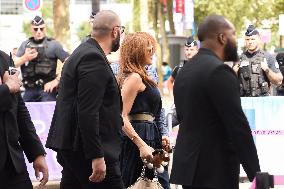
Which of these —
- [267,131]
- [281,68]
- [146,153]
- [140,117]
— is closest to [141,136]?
[140,117]

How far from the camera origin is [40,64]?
12633 millimetres

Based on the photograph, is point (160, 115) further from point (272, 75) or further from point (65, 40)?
point (65, 40)

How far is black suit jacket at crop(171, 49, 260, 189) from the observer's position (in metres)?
5.46

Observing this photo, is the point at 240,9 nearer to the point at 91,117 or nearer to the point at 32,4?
the point at 32,4

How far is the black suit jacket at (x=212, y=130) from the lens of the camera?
5461 millimetres

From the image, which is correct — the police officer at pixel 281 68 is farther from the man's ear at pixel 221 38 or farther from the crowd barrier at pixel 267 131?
the man's ear at pixel 221 38

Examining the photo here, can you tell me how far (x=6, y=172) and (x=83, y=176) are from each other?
598 mm

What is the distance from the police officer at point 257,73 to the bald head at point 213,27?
6350 millimetres

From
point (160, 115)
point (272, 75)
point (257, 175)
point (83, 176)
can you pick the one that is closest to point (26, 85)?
point (272, 75)

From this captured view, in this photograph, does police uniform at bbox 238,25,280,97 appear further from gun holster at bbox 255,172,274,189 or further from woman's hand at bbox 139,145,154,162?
gun holster at bbox 255,172,274,189

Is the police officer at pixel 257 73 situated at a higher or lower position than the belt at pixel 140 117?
lower

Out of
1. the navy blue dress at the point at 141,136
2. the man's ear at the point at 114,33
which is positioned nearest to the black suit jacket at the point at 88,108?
the man's ear at the point at 114,33

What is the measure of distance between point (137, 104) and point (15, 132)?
6.67ft

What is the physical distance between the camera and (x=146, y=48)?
768cm
